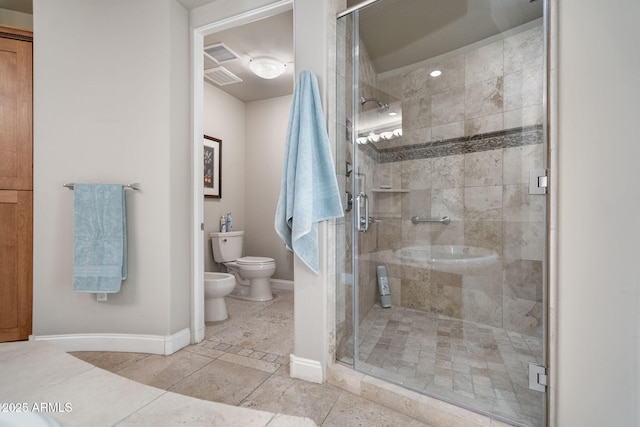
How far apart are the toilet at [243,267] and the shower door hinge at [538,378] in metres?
2.43

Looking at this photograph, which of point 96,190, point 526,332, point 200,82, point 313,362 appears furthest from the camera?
point 200,82

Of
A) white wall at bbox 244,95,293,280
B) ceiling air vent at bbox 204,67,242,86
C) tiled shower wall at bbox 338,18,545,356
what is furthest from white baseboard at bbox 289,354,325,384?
ceiling air vent at bbox 204,67,242,86

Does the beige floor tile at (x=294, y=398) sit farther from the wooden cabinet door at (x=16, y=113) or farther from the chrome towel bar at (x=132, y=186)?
the wooden cabinet door at (x=16, y=113)

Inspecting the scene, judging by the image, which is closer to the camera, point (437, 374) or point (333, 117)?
point (437, 374)

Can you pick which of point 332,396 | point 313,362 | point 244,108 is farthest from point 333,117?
point 244,108

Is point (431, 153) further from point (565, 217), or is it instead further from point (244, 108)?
point (244, 108)

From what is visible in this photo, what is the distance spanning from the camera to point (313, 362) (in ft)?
5.63

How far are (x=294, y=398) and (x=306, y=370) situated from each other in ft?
0.61

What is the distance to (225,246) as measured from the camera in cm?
342

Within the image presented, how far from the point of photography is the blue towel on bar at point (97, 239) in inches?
78.4

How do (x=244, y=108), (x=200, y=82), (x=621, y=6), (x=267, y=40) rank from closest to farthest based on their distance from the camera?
1. (x=621, y=6)
2. (x=200, y=82)
3. (x=267, y=40)
4. (x=244, y=108)

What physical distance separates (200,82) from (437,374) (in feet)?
8.07

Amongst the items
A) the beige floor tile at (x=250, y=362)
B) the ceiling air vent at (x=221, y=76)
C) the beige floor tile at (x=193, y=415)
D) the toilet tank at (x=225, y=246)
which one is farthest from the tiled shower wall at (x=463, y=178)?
the toilet tank at (x=225, y=246)

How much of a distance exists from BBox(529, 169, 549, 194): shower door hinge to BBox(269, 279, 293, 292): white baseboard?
9.49 feet
